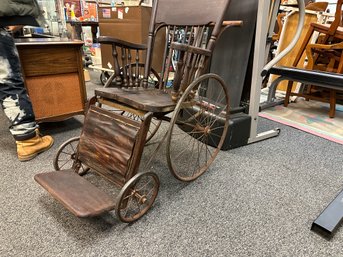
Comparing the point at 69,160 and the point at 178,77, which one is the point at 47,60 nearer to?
the point at 69,160

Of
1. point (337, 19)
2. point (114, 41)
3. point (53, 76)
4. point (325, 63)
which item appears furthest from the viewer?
point (325, 63)

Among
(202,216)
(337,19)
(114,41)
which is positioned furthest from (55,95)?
(337,19)

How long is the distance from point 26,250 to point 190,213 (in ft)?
2.05

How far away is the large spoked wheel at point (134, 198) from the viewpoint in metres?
0.90

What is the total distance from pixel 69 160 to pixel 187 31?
0.98 metres

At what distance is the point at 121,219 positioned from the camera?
3.03ft

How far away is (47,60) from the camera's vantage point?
152cm

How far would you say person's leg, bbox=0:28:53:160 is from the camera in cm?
125

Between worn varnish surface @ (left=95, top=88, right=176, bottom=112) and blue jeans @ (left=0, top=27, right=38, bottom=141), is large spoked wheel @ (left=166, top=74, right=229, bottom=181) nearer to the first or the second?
worn varnish surface @ (left=95, top=88, right=176, bottom=112)

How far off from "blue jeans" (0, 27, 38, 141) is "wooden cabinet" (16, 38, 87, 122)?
14 centimetres

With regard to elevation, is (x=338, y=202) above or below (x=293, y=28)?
below

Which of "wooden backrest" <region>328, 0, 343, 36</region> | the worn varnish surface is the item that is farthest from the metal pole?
"wooden backrest" <region>328, 0, 343, 36</region>

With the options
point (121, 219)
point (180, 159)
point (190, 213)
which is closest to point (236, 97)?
point (180, 159)

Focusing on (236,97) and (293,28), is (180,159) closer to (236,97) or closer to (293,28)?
(236,97)
